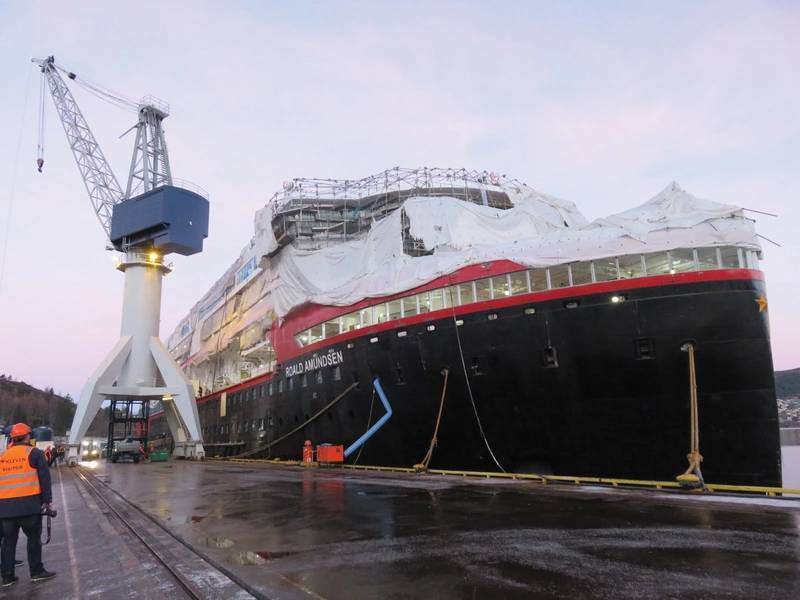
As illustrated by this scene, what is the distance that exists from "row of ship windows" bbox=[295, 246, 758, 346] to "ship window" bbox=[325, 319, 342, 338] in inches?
109

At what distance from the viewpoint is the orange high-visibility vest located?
6299 mm

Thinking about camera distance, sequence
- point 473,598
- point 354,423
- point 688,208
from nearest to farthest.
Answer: point 473,598 < point 688,208 < point 354,423

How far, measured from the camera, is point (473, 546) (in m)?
7.11

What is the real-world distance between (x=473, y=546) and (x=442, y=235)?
17.2m

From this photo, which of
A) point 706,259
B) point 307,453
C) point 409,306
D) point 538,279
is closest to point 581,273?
point 538,279

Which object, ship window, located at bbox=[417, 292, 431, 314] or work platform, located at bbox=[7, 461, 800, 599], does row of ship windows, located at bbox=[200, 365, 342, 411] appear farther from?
work platform, located at bbox=[7, 461, 800, 599]

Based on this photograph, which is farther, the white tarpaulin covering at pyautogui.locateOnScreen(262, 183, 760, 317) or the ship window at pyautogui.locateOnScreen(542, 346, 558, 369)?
the ship window at pyautogui.locateOnScreen(542, 346, 558, 369)

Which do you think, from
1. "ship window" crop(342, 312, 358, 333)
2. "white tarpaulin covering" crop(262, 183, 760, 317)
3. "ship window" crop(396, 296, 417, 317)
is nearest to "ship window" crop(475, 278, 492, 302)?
"white tarpaulin covering" crop(262, 183, 760, 317)

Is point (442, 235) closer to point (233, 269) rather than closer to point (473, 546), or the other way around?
point (473, 546)

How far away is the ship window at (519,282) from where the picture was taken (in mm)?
17109

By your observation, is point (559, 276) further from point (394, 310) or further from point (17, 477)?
point (17, 477)

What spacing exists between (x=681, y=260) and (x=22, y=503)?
52.2 feet

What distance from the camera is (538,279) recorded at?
17.1 metres

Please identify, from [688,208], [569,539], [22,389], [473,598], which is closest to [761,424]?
[688,208]
